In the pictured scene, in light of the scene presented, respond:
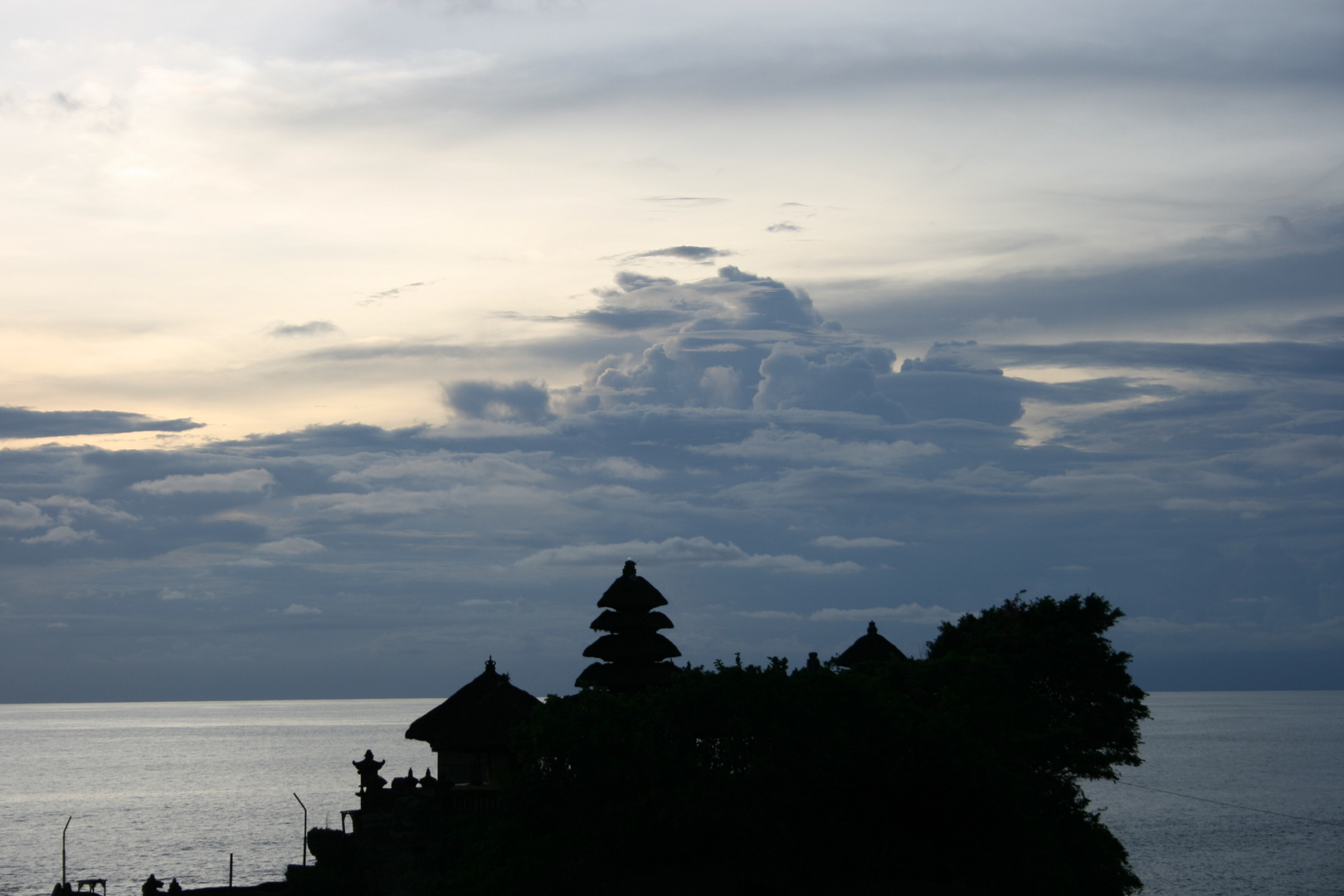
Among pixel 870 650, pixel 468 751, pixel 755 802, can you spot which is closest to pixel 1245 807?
pixel 870 650

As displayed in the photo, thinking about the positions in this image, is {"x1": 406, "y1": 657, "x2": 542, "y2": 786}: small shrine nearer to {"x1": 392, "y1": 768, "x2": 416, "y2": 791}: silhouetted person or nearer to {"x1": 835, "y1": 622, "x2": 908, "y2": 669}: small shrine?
{"x1": 392, "y1": 768, "x2": 416, "y2": 791}: silhouetted person

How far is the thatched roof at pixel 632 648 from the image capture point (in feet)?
124

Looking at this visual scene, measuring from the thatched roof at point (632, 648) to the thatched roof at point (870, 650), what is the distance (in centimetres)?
976

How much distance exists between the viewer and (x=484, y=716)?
34.5 metres

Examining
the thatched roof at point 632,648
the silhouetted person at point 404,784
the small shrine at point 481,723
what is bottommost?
the silhouetted person at point 404,784

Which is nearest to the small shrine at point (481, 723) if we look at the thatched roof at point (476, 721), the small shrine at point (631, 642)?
the thatched roof at point (476, 721)

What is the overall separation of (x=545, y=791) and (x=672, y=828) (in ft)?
11.1

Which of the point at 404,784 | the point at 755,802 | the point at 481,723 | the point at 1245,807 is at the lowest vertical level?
the point at 1245,807

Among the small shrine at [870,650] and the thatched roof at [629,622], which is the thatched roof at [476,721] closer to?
the thatched roof at [629,622]

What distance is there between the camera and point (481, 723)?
34.4 m

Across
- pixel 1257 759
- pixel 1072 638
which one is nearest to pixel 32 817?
pixel 1072 638

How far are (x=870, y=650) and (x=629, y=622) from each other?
12.6m

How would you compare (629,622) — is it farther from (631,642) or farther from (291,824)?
(291,824)

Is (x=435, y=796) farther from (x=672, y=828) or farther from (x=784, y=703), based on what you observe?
(x=784, y=703)
